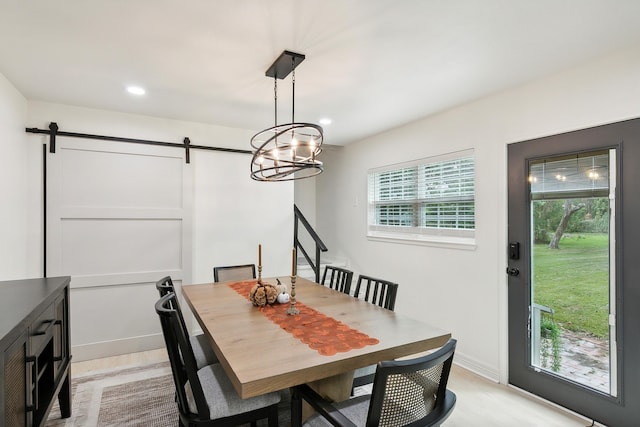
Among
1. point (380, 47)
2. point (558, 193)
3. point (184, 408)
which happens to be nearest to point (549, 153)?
point (558, 193)

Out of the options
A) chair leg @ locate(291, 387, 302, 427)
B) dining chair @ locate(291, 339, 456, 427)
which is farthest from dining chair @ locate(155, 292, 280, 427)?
dining chair @ locate(291, 339, 456, 427)

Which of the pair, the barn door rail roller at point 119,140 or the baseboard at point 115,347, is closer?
the barn door rail roller at point 119,140

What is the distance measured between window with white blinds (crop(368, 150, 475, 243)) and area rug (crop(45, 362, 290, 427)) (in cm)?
220

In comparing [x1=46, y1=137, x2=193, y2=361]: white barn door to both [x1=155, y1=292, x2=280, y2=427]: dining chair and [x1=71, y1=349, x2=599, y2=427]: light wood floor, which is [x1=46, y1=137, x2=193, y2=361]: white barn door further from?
[x1=155, y1=292, x2=280, y2=427]: dining chair

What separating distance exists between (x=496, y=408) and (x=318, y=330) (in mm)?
1640

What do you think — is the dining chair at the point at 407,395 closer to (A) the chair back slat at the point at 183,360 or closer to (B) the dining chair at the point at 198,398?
(B) the dining chair at the point at 198,398

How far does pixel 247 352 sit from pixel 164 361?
230cm

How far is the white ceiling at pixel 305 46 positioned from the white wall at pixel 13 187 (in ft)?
0.59

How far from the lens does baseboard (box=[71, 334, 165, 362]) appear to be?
3.36 metres

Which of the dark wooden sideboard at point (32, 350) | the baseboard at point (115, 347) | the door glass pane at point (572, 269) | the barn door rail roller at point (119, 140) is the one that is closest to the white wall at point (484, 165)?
the door glass pane at point (572, 269)

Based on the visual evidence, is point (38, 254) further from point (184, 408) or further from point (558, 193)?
point (558, 193)

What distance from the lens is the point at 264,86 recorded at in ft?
9.06

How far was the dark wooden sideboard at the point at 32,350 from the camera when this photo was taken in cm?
126

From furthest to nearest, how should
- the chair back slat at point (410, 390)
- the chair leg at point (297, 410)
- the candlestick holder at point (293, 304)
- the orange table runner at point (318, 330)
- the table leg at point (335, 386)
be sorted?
the candlestick holder at point (293, 304), the table leg at point (335, 386), the orange table runner at point (318, 330), the chair leg at point (297, 410), the chair back slat at point (410, 390)
